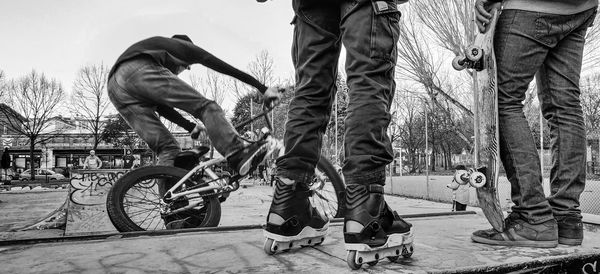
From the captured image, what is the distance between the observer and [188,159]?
3201 millimetres

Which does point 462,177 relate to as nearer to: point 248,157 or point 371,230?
point 371,230

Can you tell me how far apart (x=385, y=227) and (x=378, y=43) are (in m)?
0.56

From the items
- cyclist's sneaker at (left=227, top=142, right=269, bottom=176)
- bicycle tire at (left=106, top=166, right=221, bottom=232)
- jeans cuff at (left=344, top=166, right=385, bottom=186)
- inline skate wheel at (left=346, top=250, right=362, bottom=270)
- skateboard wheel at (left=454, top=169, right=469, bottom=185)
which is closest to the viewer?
inline skate wheel at (left=346, top=250, right=362, bottom=270)

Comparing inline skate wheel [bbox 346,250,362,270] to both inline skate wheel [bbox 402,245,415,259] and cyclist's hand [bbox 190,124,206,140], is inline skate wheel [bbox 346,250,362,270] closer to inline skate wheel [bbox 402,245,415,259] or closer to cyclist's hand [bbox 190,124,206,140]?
inline skate wheel [bbox 402,245,415,259]

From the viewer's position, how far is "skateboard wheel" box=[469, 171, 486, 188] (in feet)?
5.60

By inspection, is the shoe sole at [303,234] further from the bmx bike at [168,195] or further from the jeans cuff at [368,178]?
the bmx bike at [168,195]

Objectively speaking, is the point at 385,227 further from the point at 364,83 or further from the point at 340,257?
the point at 364,83

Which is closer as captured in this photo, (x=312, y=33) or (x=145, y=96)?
(x=312, y=33)

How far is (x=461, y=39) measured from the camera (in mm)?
12984

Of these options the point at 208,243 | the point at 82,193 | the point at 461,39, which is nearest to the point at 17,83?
the point at 461,39

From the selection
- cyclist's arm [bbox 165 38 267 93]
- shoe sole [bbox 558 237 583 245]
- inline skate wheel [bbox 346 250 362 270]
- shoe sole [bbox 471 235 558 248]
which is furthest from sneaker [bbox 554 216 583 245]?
cyclist's arm [bbox 165 38 267 93]

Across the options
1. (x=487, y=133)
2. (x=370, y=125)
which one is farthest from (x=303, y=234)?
(x=487, y=133)

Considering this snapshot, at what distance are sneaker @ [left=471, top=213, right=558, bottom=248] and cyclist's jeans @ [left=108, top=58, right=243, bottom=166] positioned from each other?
186 cm

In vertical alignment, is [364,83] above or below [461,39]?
below
